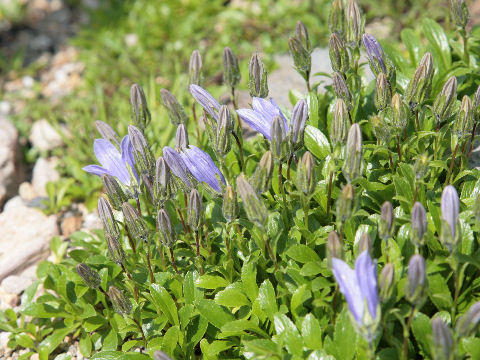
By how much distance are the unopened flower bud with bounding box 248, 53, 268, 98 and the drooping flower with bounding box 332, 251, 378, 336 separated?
4.55 ft

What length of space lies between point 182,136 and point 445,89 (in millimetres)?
1560

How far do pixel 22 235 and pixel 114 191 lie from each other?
2.07 m

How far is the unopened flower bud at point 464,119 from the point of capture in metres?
2.97

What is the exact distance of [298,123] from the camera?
119 inches

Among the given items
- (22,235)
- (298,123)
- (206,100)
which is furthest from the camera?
(22,235)

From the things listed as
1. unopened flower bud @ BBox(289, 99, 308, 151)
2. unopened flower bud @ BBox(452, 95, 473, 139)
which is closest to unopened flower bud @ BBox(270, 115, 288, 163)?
unopened flower bud @ BBox(289, 99, 308, 151)

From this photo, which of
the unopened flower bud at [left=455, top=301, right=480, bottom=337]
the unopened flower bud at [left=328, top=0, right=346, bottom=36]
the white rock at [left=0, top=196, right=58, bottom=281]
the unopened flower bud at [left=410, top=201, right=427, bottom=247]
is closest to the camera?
the unopened flower bud at [left=455, top=301, right=480, bottom=337]

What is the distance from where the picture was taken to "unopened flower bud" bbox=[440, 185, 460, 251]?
2.52 m

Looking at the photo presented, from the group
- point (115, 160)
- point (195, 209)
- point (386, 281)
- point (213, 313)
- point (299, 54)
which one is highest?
point (299, 54)

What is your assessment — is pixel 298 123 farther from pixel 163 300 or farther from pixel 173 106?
pixel 163 300

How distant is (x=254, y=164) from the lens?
3.97 metres

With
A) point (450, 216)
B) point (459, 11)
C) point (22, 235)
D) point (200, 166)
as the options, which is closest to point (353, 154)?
point (450, 216)

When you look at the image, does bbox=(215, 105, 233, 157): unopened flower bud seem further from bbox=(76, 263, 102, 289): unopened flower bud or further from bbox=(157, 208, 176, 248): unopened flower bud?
bbox=(76, 263, 102, 289): unopened flower bud

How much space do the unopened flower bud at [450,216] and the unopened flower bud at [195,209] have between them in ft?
4.11
